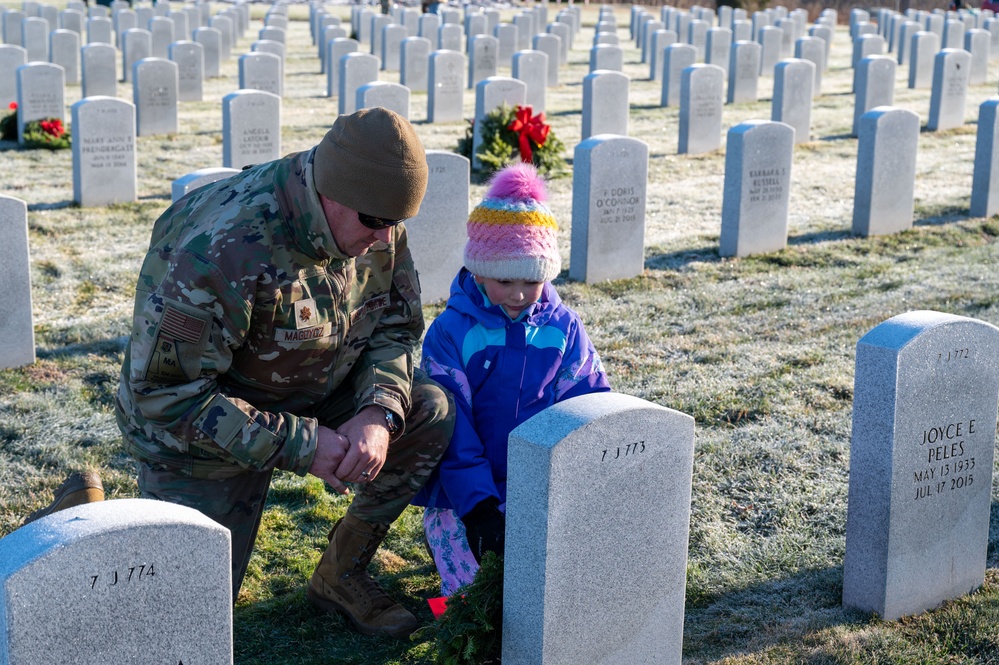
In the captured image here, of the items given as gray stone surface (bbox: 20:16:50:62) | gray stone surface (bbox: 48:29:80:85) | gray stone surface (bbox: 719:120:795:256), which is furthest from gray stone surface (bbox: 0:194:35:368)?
gray stone surface (bbox: 20:16:50:62)

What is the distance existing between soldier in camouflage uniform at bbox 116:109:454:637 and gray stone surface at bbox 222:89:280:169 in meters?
6.94

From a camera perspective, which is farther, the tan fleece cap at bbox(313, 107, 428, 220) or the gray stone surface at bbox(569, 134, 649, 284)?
the gray stone surface at bbox(569, 134, 649, 284)

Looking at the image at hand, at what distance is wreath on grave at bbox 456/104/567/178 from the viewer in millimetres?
11352

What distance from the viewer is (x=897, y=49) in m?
24.2

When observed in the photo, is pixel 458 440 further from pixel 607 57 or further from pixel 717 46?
pixel 717 46

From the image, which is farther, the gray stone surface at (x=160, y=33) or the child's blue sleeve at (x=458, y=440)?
the gray stone surface at (x=160, y=33)

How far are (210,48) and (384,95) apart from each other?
939 centimetres

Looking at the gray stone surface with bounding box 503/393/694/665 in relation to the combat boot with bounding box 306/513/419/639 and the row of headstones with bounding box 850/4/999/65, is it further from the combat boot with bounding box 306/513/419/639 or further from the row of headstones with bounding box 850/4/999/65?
the row of headstones with bounding box 850/4/999/65

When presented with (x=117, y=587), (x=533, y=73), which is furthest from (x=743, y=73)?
(x=117, y=587)

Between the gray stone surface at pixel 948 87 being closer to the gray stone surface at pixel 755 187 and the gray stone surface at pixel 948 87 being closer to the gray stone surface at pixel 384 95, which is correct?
the gray stone surface at pixel 755 187

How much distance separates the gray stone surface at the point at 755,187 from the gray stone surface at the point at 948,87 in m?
7.11

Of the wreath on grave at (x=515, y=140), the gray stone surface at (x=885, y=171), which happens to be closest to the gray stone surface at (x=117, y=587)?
the gray stone surface at (x=885, y=171)

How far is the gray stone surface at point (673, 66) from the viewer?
17.3 m

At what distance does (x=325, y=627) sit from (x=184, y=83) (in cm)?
1387
